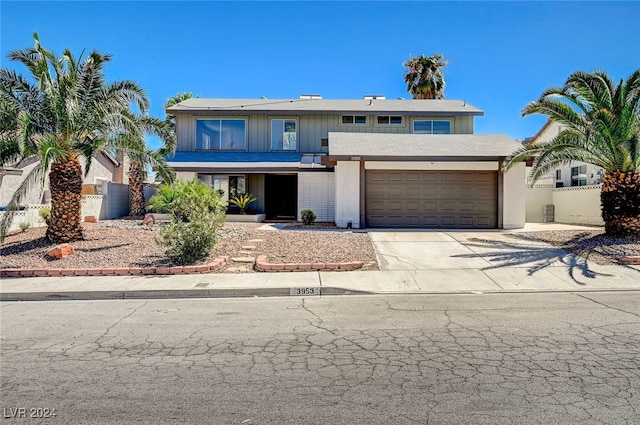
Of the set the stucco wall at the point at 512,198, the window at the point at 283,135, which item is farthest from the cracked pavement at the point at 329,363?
the window at the point at 283,135

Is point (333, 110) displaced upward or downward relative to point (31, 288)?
upward

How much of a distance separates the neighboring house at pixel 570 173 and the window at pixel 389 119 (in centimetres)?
871

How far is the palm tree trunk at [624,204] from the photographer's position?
41.5ft

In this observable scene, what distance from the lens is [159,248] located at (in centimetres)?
1273

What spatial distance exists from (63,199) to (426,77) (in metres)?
29.1

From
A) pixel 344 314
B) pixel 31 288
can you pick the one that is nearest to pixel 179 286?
pixel 31 288

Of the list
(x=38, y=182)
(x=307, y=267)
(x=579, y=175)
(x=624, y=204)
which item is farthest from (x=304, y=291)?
(x=579, y=175)

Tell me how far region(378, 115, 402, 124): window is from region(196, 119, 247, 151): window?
24.9 ft

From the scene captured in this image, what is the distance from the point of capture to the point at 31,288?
9070 millimetres

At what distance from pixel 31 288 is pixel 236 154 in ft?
47.8

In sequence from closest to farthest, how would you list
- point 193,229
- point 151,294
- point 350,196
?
point 151,294
point 193,229
point 350,196

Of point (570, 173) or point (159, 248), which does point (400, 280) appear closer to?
point (159, 248)

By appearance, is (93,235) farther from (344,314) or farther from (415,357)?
(415,357)

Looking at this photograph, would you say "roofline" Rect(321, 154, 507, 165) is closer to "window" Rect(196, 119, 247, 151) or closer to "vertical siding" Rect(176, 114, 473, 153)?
"vertical siding" Rect(176, 114, 473, 153)
